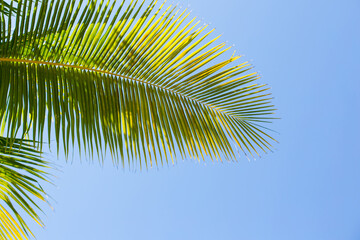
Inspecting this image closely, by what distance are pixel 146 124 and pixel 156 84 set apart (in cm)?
23

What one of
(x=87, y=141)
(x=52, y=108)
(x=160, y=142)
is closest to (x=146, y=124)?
(x=160, y=142)

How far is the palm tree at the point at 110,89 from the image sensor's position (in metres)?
1.65

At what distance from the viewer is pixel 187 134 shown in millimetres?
1942

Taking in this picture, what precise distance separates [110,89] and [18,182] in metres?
0.68

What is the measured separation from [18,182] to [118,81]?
72 cm

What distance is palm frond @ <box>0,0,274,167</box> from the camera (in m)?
1.65

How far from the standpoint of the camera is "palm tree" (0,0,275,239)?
5.42 feet

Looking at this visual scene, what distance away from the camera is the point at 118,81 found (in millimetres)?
1861

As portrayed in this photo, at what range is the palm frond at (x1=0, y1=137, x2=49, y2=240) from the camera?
6.33 ft

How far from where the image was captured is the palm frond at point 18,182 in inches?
76.0

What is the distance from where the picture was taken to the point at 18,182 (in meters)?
1.95

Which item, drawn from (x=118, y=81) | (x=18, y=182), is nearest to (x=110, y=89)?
(x=118, y=81)

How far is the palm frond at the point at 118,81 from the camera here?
165 centimetres

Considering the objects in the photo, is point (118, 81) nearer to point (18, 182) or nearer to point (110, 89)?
point (110, 89)
